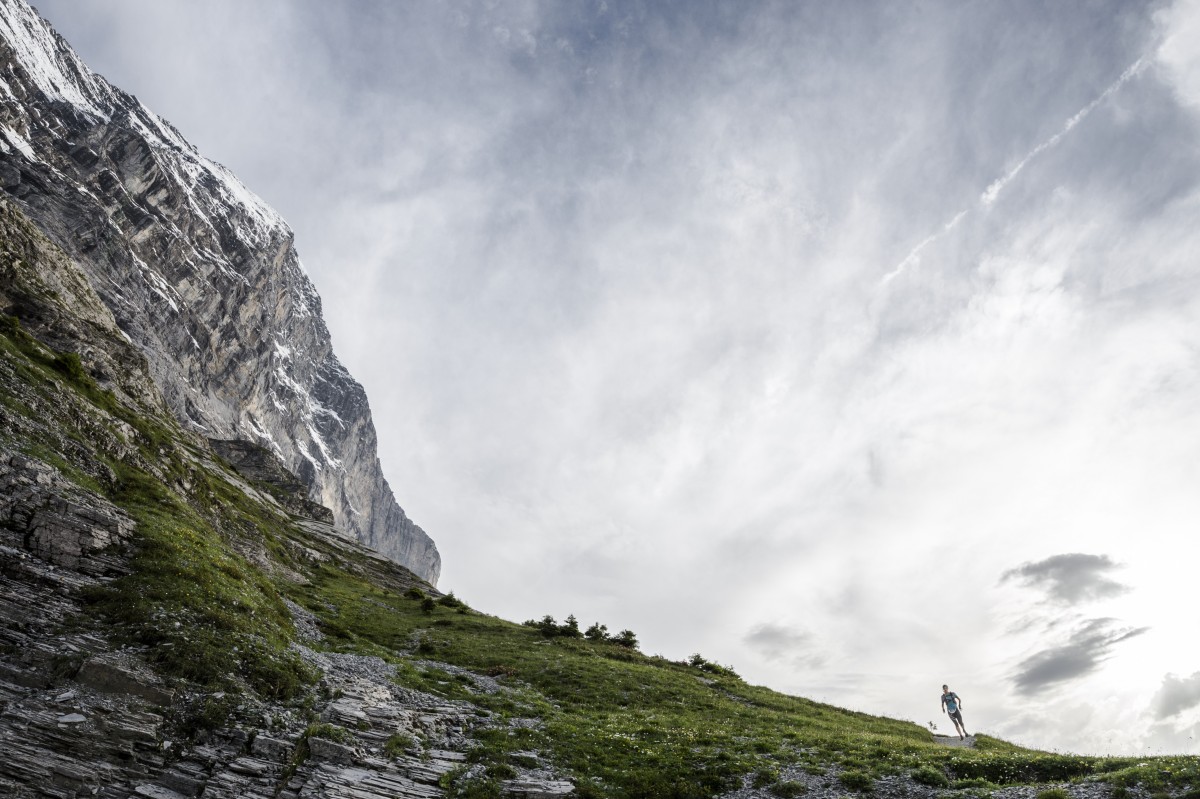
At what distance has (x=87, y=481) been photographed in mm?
33062

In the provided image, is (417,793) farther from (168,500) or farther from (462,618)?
(462,618)

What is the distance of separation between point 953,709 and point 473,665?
3401cm

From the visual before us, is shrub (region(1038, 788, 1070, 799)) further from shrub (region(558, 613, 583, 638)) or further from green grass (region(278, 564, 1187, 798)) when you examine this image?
shrub (region(558, 613, 583, 638))

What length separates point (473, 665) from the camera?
142 ft

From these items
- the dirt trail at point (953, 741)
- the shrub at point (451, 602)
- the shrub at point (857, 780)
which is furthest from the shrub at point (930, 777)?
the shrub at point (451, 602)

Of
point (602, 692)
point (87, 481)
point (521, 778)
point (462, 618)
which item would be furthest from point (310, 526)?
point (521, 778)

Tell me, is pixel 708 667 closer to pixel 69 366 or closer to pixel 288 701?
pixel 288 701

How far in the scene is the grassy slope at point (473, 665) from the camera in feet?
73.1

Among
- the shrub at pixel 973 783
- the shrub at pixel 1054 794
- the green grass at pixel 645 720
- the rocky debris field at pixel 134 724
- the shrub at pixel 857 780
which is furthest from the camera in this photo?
the green grass at pixel 645 720

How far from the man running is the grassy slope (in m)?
2.32

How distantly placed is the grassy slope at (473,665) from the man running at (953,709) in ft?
7.61

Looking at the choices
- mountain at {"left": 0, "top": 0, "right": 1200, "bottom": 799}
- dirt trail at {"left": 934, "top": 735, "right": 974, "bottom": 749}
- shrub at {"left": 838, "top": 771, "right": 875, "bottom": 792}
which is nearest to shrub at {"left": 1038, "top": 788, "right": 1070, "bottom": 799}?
mountain at {"left": 0, "top": 0, "right": 1200, "bottom": 799}

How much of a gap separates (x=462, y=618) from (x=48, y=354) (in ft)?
152

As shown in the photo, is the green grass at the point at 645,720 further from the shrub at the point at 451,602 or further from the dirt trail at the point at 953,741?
the shrub at the point at 451,602
